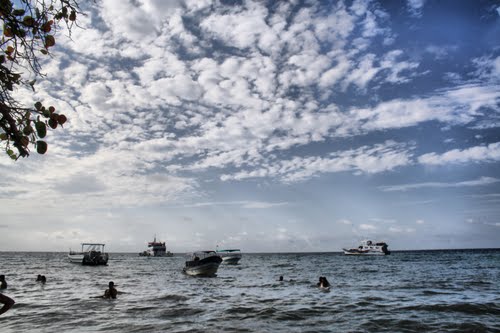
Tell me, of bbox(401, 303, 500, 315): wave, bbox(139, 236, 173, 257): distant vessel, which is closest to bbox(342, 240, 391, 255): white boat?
bbox(139, 236, 173, 257): distant vessel

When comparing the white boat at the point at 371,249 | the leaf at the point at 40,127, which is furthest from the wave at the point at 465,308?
the white boat at the point at 371,249

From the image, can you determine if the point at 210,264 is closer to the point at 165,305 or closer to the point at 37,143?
the point at 165,305

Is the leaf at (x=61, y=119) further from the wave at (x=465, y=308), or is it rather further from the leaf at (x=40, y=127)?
the wave at (x=465, y=308)

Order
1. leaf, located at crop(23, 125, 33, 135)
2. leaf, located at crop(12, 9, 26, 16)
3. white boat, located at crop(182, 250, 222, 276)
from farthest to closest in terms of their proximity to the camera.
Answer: white boat, located at crop(182, 250, 222, 276)
leaf, located at crop(12, 9, 26, 16)
leaf, located at crop(23, 125, 33, 135)

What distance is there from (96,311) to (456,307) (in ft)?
62.2

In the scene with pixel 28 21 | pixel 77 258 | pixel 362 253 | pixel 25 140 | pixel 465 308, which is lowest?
pixel 465 308

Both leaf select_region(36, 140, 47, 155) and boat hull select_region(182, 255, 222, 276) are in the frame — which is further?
boat hull select_region(182, 255, 222, 276)

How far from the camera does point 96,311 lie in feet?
59.1

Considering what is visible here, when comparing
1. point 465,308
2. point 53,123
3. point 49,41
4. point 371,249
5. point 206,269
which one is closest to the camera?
point 53,123

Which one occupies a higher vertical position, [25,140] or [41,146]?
[25,140]

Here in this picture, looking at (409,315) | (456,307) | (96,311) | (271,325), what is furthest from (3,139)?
(456,307)

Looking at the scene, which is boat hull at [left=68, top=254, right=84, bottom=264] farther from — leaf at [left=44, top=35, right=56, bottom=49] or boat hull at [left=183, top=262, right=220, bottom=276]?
leaf at [left=44, top=35, right=56, bottom=49]

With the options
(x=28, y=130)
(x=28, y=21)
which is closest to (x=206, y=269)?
(x=28, y=130)

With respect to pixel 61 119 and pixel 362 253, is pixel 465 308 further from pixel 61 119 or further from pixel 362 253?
pixel 362 253
